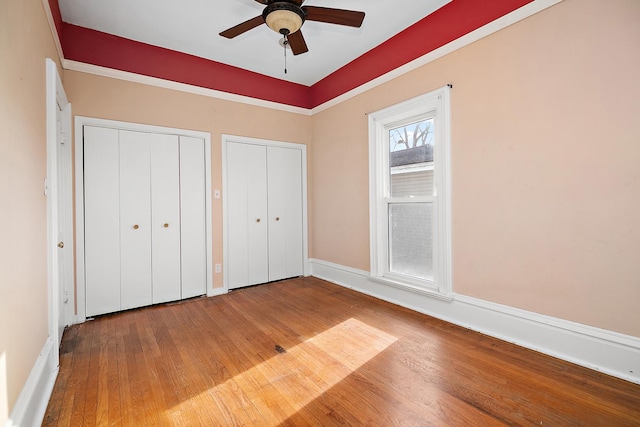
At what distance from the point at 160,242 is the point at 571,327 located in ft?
12.5

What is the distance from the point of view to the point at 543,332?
2.09 metres

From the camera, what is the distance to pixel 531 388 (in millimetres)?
1705

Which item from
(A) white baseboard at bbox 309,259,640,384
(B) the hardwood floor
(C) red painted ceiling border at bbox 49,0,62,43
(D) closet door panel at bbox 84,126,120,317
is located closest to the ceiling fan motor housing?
(C) red painted ceiling border at bbox 49,0,62,43

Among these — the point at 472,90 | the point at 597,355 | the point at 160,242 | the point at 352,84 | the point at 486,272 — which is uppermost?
the point at 352,84

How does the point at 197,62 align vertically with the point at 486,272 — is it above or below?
above

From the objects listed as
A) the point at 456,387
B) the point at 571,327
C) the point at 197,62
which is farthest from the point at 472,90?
the point at 197,62

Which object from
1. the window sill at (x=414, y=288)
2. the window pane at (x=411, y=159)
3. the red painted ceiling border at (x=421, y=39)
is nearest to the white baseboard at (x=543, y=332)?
the window sill at (x=414, y=288)

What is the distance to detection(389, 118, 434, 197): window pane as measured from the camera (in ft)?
9.61

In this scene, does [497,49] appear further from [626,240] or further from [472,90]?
[626,240]

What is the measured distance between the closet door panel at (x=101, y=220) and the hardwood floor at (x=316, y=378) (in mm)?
289

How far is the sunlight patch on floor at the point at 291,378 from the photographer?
62.5 inches

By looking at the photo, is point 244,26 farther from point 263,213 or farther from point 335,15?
point 263,213

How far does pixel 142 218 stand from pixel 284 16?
2.51 meters

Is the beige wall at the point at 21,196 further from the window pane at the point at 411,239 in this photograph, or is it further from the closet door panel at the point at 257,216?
the window pane at the point at 411,239
